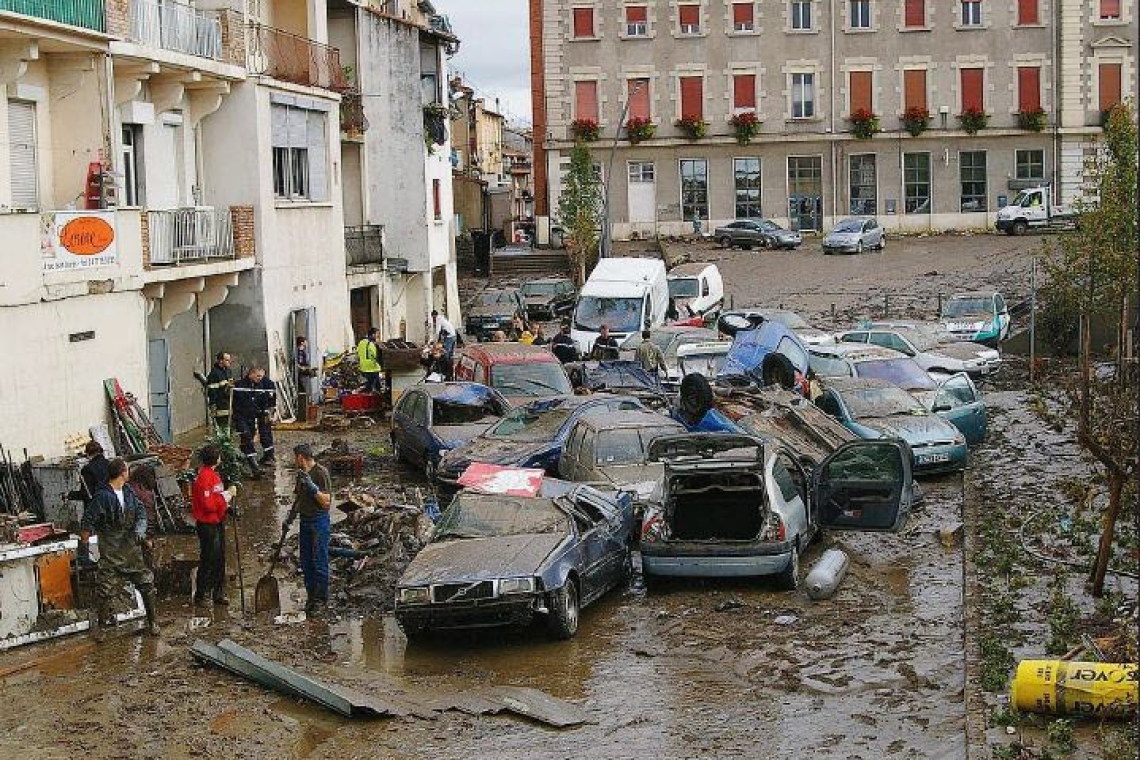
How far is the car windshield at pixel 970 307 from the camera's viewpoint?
41.3 meters

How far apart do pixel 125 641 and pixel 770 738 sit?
626cm

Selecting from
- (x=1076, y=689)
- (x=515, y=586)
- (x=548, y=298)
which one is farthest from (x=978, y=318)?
(x=1076, y=689)

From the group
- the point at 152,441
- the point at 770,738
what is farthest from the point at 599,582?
the point at 152,441

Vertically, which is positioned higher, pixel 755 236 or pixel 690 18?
pixel 690 18

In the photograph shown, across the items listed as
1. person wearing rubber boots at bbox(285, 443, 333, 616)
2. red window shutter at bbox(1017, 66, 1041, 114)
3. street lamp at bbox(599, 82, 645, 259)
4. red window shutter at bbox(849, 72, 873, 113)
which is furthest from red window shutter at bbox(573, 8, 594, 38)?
person wearing rubber boots at bbox(285, 443, 333, 616)

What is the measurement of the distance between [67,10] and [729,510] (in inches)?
471

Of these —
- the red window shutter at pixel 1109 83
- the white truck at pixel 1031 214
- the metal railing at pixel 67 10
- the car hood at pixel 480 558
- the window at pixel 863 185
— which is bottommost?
the car hood at pixel 480 558

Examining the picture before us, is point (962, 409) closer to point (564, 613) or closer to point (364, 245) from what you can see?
point (564, 613)

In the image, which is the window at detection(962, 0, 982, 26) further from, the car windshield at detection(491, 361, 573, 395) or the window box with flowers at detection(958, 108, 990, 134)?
the car windshield at detection(491, 361, 573, 395)

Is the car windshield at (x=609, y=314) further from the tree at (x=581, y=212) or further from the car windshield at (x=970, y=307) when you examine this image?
the tree at (x=581, y=212)

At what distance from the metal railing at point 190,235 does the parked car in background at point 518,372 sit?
15.4ft

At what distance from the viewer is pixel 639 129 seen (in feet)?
213

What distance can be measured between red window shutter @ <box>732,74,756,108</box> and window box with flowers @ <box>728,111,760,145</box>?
0.38m

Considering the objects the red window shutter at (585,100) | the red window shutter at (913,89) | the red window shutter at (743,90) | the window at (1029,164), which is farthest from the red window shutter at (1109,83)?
the red window shutter at (585,100)
